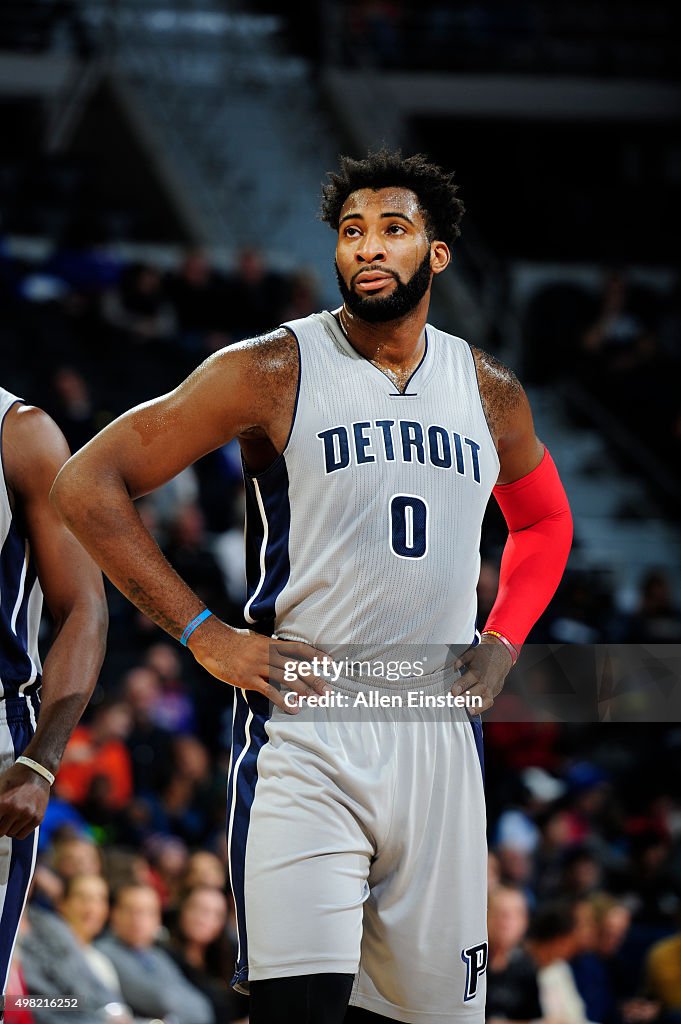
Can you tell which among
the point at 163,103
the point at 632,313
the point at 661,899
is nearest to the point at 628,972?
the point at 661,899

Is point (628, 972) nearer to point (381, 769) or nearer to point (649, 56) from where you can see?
point (381, 769)

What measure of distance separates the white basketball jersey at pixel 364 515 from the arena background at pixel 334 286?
329 cm

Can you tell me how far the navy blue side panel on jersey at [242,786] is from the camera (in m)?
3.48

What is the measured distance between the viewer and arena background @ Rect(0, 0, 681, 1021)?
29.1 ft

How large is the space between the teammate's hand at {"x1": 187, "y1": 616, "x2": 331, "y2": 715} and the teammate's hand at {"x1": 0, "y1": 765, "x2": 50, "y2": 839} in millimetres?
464

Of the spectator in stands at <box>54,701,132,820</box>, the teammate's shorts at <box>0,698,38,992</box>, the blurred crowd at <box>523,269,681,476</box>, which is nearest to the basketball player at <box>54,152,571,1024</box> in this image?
the teammate's shorts at <box>0,698,38,992</box>

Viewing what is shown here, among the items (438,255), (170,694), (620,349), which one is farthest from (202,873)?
(620,349)

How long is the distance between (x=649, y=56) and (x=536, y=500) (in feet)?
50.1

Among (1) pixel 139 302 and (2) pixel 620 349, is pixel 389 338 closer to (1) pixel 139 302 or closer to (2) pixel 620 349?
(1) pixel 139 302

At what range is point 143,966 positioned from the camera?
251 inches

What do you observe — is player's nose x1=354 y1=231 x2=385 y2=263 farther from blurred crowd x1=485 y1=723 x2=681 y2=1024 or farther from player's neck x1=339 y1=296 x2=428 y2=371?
blurred crowd x1=485 y1=723 x2=681 y2=1024

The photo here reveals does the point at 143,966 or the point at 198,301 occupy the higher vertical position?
the point at 198,301

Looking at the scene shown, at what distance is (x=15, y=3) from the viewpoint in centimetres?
1658

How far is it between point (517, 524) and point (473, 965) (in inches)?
47.4
